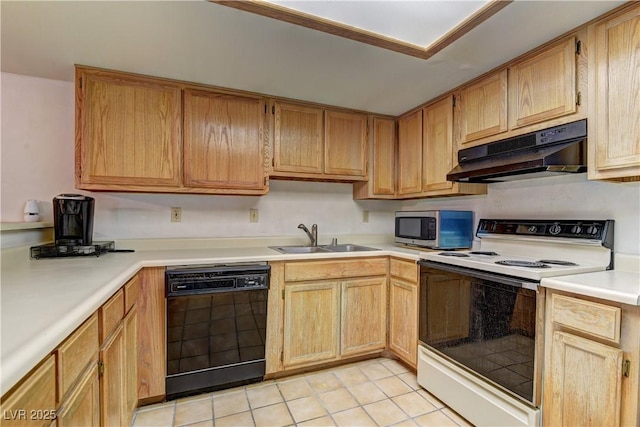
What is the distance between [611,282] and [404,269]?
1.17 meters

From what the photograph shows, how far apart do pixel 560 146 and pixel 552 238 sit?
0.58m

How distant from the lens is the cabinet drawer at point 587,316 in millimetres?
1157

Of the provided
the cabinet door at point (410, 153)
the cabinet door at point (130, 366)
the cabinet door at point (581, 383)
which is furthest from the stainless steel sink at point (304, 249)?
the cabinet door at point (581, 383)

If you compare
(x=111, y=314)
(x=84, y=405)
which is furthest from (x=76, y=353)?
(x=111, y=314)

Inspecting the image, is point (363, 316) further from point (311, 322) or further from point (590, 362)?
point (590, 362)

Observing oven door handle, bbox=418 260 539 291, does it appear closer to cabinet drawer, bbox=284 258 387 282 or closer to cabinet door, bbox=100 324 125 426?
cabinet drawer, bbox=284 258 387 282

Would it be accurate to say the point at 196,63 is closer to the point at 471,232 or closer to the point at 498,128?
the point at 498,128

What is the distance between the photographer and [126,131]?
205cm

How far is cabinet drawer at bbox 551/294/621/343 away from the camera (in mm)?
1157

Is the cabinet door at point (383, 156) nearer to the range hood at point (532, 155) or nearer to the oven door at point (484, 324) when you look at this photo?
the range hood at point (532, 155)

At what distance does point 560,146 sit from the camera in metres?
1.58

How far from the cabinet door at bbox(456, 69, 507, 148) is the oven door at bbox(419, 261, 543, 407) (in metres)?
0.92

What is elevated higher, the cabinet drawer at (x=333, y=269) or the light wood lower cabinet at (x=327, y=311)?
the cabinet drawer at (x=333, y=269)

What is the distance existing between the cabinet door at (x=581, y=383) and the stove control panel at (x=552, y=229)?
66 cm
